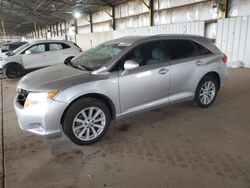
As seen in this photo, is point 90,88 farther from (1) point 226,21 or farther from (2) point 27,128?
→ (1) point 226,21

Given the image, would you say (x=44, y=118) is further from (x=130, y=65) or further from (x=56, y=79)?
(x=130, y=65)

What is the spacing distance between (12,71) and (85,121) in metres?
6.36

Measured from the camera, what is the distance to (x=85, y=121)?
285 cm

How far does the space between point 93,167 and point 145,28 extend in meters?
11.5

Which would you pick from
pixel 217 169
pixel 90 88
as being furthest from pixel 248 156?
pixel 90 88

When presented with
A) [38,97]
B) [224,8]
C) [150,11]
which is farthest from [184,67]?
[150,11]

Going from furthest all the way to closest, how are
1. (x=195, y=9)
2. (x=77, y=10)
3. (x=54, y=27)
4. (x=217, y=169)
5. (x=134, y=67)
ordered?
(x=54, y=27)
(x=77, y=10)
(x=195, y=9)
(x=134, y=67)
(x=217, y=169)

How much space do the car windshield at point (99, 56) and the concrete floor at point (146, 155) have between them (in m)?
1.10

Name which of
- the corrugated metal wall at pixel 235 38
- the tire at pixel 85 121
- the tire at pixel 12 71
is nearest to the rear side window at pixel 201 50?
the tire at pixel 85 121

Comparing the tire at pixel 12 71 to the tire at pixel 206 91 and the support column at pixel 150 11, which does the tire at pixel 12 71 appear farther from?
the support column at pixel 150 11

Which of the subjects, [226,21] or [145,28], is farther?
[145,28]

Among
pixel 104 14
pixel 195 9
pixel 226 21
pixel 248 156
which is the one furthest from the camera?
pixel 104 14

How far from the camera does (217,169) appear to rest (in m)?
2.37

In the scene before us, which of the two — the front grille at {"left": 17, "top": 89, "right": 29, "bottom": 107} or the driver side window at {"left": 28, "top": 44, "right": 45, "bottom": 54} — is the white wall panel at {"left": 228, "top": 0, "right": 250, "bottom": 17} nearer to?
the driver side window at {"left": 28, "top": 44, "right": 45, "bottom": 54}
